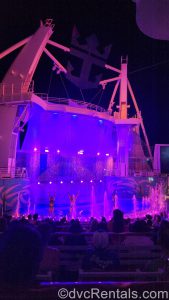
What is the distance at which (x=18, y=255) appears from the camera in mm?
2865

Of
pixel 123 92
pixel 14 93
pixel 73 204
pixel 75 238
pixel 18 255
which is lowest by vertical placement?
pixel 18 255

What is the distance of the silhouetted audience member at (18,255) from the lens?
9.32 feet

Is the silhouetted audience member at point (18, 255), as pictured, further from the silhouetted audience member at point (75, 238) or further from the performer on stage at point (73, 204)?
the performer on stage at point (73, 204)

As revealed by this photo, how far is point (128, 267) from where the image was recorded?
532cm

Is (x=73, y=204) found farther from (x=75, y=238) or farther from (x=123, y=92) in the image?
(x=75, y=238)

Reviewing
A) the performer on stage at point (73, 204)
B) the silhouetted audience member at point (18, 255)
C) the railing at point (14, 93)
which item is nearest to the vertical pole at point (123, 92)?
the performer on stage at point (73, 204)

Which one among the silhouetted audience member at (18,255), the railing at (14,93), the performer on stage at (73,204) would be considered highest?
the railing at (14,93)

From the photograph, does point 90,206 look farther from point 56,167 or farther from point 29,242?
point 29,242

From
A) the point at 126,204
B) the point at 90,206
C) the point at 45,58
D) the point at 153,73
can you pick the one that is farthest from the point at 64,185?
the point at 153,73

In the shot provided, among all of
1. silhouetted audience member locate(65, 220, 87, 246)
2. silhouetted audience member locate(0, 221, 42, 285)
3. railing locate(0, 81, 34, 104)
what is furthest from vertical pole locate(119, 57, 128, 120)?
silhouetted audience member locate(0, 221, 42, 285)

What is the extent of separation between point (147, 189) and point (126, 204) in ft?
9.06

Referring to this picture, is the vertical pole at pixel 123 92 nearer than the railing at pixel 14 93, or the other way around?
the railing at pixel 14 93

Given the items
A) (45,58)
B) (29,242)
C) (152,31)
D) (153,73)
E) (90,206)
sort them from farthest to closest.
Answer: (153,73), (45,58), (90,206), (152,31), (29,242)

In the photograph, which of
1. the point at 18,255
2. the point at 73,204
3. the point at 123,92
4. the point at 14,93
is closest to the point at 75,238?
the point at 18,255
